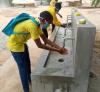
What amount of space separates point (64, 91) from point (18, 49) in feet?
3.54

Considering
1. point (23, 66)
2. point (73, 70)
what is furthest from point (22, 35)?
point (73, 70)

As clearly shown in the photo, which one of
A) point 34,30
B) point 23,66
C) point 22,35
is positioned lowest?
point 23,66

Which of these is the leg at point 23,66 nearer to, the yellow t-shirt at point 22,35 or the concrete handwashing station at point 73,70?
the yellow t-shirt at point 22,35

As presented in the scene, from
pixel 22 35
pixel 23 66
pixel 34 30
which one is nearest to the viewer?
pixel 34 30

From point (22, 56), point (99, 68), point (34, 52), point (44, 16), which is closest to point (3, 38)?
point (34, 52)

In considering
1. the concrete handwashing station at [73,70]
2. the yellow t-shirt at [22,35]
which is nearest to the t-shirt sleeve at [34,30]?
the yellow t-shirt at [22,35]

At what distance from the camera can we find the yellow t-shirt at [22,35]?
358cm

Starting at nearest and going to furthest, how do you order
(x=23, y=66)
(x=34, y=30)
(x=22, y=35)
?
1. (x=34, y=30)
2. (x=22, y=35)
3. (x=23, y=66)

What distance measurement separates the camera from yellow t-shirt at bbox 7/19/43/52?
11.7 feet

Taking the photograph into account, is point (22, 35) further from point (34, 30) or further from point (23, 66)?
point (23, 66)

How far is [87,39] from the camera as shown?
3.38 m

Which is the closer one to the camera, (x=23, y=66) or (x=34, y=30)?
(x=34, y=30)

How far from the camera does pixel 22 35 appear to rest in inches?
153

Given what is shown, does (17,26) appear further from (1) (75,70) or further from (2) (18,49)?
(1) (75,70)
